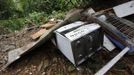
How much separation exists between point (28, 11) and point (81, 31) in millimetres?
3583

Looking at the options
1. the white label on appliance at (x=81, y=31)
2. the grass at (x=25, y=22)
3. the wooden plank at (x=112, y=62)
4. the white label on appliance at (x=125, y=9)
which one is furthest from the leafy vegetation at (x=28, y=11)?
the wooden plank at (x=112, y=62)

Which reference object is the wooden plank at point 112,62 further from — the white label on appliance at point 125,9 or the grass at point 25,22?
the grass at point 25,22

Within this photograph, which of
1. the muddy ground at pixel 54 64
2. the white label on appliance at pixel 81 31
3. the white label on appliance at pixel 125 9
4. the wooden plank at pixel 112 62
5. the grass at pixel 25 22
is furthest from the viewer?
the grass at pixel 25 22

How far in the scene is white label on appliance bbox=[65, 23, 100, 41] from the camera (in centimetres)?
188

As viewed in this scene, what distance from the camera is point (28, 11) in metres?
5.26

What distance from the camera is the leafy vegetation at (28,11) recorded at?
3861 mm

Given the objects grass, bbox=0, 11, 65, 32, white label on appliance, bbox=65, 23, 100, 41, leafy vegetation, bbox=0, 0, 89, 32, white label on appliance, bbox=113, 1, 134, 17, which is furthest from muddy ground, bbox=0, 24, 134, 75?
grass, bbox=0, 11, 65, 32

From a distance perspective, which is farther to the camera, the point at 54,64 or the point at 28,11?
the point at 28,11

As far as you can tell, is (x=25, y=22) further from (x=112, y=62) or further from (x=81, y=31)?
(x=112, y=62)

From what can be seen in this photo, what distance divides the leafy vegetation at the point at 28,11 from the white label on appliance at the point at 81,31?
1.30 m

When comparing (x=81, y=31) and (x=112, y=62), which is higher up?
(x=81, y=31)

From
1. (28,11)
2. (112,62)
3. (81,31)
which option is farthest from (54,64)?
(28,11)

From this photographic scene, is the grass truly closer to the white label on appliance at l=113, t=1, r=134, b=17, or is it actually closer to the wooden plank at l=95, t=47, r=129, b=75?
the white label on appliance at l=113, t=1, r=134, b=17

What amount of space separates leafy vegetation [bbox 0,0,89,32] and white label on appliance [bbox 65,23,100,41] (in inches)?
51.1
